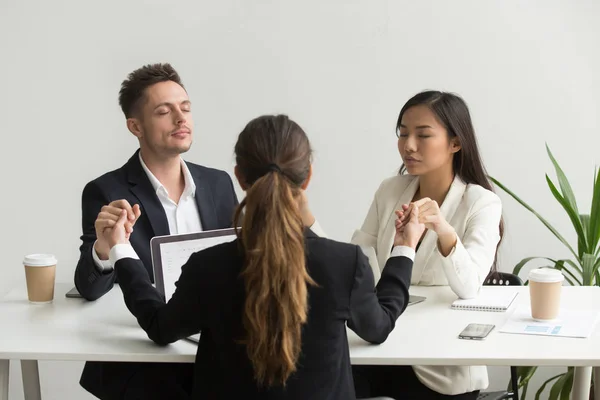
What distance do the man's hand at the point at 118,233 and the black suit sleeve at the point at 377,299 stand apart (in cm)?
65

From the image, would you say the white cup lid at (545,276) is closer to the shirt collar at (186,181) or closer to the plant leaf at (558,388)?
the shirt collar at (186,181)

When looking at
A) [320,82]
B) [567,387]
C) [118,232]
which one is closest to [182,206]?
[118,232]

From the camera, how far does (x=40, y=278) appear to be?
8.03 ft

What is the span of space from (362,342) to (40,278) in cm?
96

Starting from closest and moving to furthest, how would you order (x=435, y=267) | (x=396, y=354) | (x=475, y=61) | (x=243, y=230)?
(x=243, y=230) < (x=396, y=354) < (x=435, y=267) < (x=475, y=61)

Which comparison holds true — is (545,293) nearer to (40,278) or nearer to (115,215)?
(115,215)

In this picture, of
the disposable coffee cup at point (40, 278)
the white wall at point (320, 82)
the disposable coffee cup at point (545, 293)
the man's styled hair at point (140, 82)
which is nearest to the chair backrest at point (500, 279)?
the disposable coffee cup at point (545, 293)

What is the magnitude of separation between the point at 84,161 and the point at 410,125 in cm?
166

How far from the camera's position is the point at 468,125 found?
274cm

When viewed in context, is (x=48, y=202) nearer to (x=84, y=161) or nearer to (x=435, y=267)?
(x=84, y=161)

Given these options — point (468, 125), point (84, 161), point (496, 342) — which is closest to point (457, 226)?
point (468, 125)

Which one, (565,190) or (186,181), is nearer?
(186,181)

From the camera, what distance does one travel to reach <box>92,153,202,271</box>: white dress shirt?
8.81ft

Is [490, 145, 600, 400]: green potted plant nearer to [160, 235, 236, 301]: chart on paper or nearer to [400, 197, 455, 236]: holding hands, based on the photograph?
[400, 197, 455, 236]: holding hands
